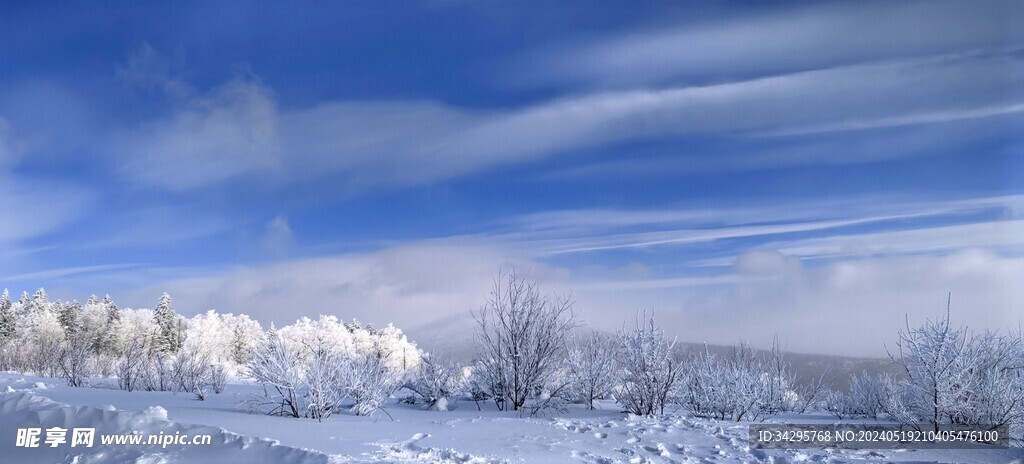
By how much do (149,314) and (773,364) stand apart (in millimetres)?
59289

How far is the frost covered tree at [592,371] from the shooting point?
493 inches

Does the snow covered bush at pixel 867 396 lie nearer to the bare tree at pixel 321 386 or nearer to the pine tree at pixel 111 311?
the bare tree at pixel 321 386

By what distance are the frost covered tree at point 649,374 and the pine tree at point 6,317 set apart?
183 ft

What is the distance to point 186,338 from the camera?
52.8m

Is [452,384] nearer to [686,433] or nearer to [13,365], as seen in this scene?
[686,433]

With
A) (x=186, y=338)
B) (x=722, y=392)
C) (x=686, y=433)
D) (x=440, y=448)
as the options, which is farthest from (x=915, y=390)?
(x=186, y=338)

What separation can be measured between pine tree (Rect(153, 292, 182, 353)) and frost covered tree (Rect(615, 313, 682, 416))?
46.7 meters

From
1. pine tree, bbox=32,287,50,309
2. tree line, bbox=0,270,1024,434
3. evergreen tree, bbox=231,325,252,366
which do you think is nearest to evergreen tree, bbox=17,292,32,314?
pine tree, bbox=32,287,50,309

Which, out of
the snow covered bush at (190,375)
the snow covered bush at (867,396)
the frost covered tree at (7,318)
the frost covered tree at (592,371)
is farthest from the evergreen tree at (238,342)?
the snow covered bush at (867,396)

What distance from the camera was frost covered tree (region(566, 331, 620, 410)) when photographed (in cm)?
1252

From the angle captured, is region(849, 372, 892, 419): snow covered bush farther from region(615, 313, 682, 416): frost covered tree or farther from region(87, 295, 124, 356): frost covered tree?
region(87, 295, 124, 356): frost covered tree

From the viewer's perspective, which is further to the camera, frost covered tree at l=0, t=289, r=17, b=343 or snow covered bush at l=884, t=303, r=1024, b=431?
frost covered tree at l=0, t=289, r=17, b=343

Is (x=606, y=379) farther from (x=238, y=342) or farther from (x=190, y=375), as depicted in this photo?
(x=238, y=342)

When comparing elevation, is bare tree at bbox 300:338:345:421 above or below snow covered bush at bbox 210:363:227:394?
above
